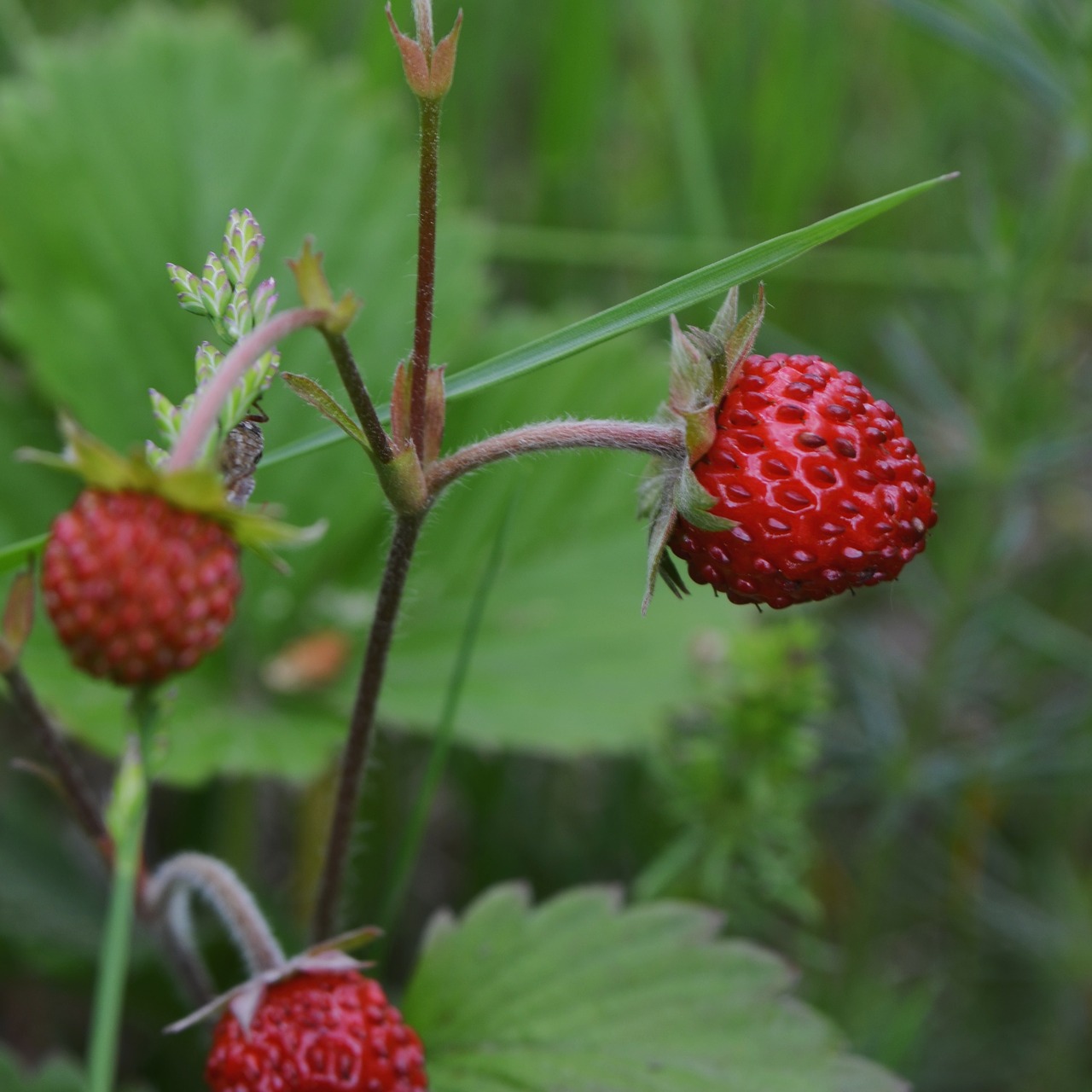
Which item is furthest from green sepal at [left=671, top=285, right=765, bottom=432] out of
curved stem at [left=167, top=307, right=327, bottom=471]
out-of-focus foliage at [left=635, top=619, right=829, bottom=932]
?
out-of-focus foliage at [left=635, top=619, right=829, bottom=932]

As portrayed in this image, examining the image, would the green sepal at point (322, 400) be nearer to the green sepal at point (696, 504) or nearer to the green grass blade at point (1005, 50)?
the green sepal at point (696, 504)

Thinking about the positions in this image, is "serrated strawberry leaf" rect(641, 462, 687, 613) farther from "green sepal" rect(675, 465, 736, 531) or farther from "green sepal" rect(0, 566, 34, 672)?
"green sepal" rect(0, 566, 34, 672)

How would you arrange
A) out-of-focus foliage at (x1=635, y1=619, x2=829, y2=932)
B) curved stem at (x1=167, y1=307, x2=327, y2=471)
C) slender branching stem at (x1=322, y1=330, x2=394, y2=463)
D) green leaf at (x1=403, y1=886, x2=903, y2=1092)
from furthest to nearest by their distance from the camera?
out-of-focus foliage at (x1=635, y1=619, x2=829, y2=932) < green leaf at (x1=403, y1=886, x2=903, y2=1092) < slender branching stem at (x1=322, y1=330, x2=394, y2=463) < curved stem at (x1=167, y1=307, x2=327, y2=471)

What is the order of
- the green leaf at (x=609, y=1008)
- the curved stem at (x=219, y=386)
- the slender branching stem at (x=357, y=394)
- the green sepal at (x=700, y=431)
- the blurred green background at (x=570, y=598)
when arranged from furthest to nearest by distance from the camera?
1. the blurred green background at (x=570, y=598)
2. the green leaf at (x=609, y=1008)
3. the green sepal at (x=700, y=431)
4. the slender branching stem at (x=357, y=394)
5. the curved stem at (x=219, y=386)

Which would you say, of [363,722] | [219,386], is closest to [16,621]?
[363,722]

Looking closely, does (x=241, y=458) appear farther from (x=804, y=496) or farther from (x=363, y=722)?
(x=804, y=496)

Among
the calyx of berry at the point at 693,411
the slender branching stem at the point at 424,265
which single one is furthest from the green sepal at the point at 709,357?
the slender branching stem at the point at 424,265
